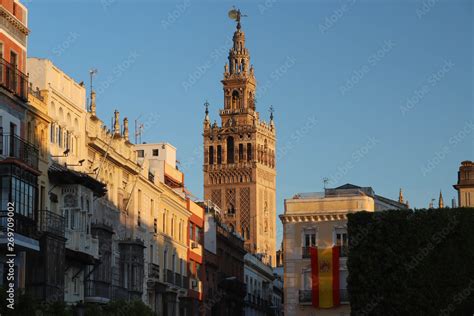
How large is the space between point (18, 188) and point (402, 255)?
28419mm

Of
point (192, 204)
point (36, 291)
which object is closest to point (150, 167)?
point (192, 204)

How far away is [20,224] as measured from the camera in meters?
51.8

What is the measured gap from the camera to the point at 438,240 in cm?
7231

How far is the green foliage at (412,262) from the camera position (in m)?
71.0

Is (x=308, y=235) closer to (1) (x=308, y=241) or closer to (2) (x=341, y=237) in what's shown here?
(1) (x=308, y=241)

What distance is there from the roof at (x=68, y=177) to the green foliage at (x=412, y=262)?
58.8 ft

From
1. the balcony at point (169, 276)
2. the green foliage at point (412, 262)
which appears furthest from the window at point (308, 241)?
the green foliage at point (412, 262)

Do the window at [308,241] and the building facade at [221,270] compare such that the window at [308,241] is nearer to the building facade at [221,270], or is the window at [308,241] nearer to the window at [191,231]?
the window at [191,231]

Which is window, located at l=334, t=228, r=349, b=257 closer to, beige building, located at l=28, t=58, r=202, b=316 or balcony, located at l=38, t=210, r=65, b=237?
beige building, located at l=28, t=58, r=202, b=316

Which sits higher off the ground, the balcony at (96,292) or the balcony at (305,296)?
the balcony at (305,296)

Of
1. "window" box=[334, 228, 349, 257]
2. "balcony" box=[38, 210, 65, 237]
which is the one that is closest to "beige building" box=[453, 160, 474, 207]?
"window" box=[334, 228, 349, 257]

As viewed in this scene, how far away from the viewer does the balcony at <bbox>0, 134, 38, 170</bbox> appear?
175ft

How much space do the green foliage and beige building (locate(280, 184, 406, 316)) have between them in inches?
564

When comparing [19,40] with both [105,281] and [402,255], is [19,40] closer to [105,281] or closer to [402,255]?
[105,281]
